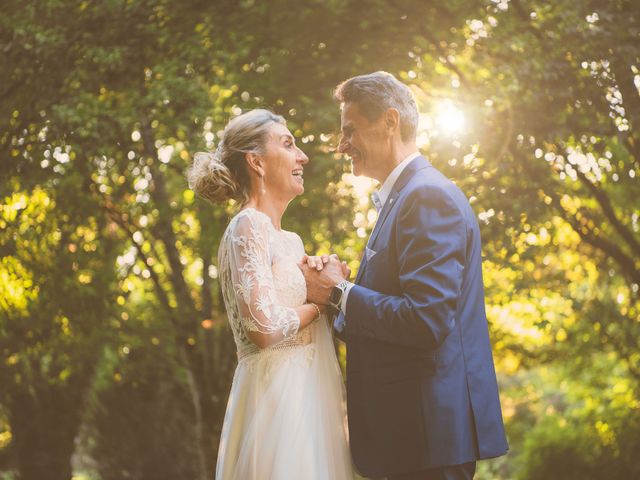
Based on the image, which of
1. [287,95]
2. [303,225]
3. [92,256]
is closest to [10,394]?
[92,256]

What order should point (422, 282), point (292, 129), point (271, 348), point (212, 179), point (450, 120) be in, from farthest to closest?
point (292, 129)
point (450, 120)
point (212, 179)
point (271, 348)
point (422, 282)

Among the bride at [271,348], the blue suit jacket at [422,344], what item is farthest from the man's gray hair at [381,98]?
the bride at [271,348]

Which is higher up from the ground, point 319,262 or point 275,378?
point 319,262

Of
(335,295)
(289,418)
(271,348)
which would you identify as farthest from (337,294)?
(289,418)

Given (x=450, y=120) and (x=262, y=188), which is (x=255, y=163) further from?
(x=450, y=120)

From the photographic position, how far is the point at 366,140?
3391mm

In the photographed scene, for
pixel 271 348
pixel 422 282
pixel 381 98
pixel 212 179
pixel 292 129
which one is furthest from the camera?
pixel 292 129

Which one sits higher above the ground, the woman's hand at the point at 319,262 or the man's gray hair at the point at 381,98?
the man's gray hair at the point at 381,98

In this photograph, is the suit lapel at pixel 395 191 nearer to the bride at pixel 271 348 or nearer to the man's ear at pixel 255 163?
the bride at pixel 271 348

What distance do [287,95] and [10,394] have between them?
6.11 metres

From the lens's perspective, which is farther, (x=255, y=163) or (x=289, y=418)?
(x=255, y=163)

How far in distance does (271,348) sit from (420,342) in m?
0.85

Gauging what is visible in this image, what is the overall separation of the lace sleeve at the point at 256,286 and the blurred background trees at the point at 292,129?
370 cm

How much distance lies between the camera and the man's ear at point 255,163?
3.75m
